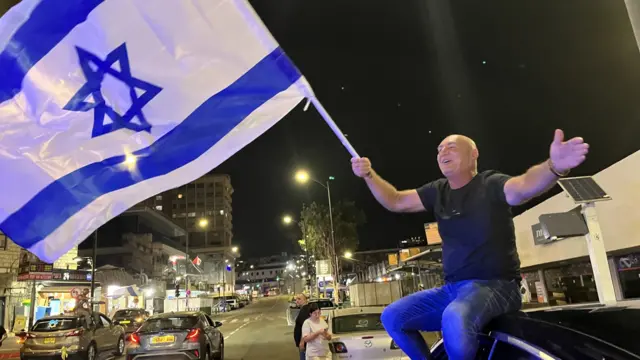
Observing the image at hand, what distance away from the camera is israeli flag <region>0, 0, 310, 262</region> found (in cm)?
367

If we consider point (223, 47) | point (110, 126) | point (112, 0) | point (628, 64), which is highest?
point (628, 64)

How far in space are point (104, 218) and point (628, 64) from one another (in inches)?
670

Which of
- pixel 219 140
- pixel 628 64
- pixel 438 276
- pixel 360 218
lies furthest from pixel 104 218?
pixel 360 218

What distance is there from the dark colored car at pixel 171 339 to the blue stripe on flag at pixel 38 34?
11.5 m

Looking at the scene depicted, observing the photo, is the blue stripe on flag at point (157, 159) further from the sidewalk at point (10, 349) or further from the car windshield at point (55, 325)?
the sidewalk at point (10, 349)

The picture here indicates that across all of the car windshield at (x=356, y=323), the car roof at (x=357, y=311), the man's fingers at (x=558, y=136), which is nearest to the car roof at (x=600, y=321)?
the man's fingers at (x=558, y=136)

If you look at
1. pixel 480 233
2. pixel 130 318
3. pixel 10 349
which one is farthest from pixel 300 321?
pixel 10 349

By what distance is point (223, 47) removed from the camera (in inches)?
148

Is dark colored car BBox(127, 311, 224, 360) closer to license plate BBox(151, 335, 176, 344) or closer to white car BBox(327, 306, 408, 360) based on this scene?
license plate BBox(151, 335, 176, 344)

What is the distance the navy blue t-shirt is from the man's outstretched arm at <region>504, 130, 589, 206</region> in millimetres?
100

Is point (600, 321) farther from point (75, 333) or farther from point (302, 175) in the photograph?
point (302, 175)

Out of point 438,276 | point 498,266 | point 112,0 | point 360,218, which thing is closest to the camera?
point 498,266

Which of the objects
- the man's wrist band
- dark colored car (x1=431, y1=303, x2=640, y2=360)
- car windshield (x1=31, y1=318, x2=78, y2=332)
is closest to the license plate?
car windshield (x1=31, y1=318, x2=78, y2=332)

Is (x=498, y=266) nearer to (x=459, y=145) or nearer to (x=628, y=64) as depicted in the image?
(x=459, y=145)
